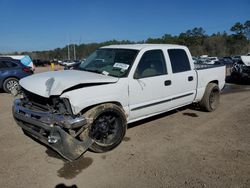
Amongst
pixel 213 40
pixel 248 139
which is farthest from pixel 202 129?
pixel 213 40

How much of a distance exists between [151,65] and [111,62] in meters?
0.82

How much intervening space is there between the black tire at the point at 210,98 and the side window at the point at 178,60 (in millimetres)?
1169

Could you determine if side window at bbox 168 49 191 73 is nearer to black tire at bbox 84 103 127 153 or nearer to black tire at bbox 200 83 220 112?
black tire at bbox 200 83 220 112

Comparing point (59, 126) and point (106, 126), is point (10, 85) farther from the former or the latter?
point (59, 126)

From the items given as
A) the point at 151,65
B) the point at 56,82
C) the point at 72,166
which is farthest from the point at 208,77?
the point at 72,166

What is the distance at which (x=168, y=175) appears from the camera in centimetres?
369

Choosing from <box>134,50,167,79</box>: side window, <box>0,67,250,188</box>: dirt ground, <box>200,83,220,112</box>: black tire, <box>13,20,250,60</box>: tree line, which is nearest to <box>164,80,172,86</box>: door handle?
<box>134,50,167,79</box>: side window

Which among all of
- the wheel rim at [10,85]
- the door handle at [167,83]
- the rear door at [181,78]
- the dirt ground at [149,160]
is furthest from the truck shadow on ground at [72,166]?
the wheel rim at [10,85]

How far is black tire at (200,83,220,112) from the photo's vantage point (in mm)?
6883

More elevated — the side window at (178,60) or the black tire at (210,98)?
the side window at (178,60)

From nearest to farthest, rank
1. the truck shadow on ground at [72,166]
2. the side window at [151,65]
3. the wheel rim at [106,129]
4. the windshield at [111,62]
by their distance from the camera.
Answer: the truck shadow on ground at [72,166]
the wheel rim at [106,129]
the windshield at [111,62]
the side window at [151,65]

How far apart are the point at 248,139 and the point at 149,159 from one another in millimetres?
2249

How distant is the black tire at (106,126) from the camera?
4160 millimetres

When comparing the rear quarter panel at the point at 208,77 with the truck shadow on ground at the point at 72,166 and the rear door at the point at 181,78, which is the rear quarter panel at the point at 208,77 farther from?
the truck shadow on ground at the point at 72,166
